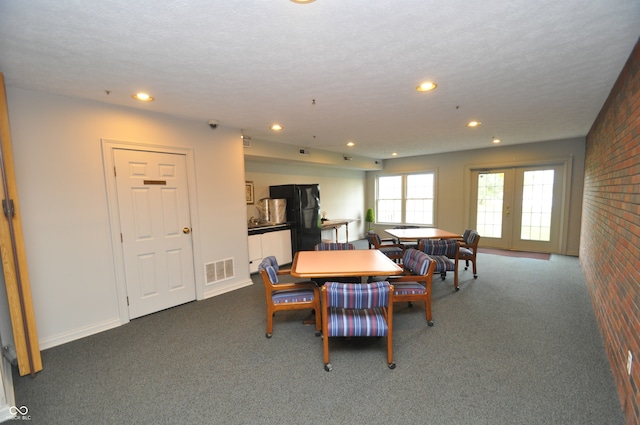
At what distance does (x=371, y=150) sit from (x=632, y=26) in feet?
15.2

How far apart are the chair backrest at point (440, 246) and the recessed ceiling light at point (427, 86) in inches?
86.3

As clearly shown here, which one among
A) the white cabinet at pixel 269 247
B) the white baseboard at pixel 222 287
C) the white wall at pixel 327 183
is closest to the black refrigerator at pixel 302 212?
the white cabinet at pixel 269 247

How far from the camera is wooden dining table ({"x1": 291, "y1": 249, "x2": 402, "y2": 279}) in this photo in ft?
7.95

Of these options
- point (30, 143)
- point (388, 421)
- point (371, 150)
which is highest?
point (371, 150)

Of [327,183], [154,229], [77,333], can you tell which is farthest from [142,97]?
[327,183]

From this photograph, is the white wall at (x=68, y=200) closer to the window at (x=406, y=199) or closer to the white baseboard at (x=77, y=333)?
the white baseboard at (x=77, y=333)

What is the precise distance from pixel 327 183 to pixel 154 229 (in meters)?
4.66

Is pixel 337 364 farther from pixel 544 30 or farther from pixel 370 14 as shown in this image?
pixel 544 30

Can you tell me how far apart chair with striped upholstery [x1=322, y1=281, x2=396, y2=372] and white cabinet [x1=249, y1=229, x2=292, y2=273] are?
2.70 meters

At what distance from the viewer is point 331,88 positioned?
255 centimetres

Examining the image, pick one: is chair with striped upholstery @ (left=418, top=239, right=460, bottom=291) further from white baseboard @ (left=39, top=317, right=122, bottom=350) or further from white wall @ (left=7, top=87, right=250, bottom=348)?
white baseboard @ (left=39, top=317, right=122, bottom=350)

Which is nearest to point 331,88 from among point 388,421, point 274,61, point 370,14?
point 274,61

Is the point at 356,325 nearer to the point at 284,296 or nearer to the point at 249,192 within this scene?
the point at 284,296

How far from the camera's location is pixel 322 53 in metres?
1.92
